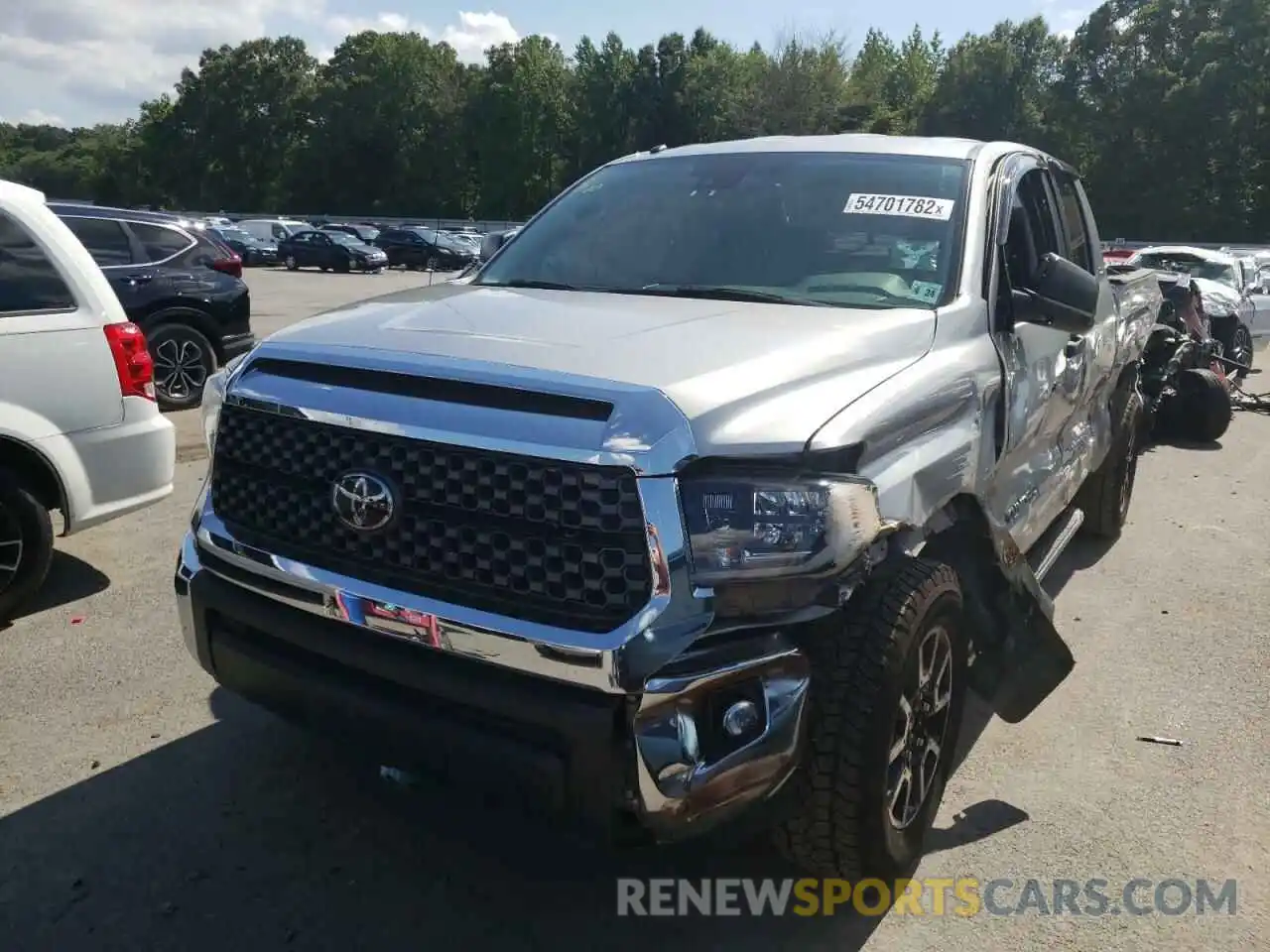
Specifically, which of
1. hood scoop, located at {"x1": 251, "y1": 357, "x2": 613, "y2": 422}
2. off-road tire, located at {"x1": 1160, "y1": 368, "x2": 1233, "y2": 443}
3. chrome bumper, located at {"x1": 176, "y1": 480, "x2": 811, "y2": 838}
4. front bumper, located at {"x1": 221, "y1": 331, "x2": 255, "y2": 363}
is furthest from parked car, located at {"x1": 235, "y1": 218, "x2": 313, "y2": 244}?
chrome bumper, located at {"x1": 176, "y1": 480, "x2": 811, "y2": 838}

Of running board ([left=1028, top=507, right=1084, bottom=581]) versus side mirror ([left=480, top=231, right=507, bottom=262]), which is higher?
side mirror ([left=480, top=231, right=507, bottom=262])

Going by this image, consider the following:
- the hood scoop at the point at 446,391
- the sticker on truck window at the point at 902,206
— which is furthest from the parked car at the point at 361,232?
the hood scoop at the point at 446,391

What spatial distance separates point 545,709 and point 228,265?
9780 mm

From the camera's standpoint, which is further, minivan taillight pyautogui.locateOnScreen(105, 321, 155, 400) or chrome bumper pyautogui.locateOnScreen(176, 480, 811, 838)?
minivan taillight pyautogui.locateOnScreen(105, 321, 155, 400)

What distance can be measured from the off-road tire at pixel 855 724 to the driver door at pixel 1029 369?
94 centimetres

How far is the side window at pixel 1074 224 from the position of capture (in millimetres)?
5082

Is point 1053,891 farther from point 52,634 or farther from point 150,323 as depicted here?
point 150,323

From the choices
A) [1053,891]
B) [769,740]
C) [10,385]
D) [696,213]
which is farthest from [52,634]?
[1053,891]

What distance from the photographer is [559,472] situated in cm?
246

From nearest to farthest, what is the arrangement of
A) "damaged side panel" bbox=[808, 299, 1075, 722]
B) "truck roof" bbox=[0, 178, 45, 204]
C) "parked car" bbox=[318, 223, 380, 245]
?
"damaged side panel" bbox=[808, 299, 1075, 722] → "truck roof" bbox=[0, 178, 45, 204] → "parked car" bbox=[318, 223, 380, 245]

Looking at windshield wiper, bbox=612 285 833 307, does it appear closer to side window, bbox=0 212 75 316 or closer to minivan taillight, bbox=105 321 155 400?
minivan taillight, bbox=105 321 155 400

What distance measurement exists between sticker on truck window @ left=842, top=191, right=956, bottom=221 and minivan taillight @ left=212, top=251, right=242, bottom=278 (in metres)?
8.30

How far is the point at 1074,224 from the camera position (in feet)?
17.4

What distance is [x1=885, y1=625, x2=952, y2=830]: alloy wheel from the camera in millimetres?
2882
